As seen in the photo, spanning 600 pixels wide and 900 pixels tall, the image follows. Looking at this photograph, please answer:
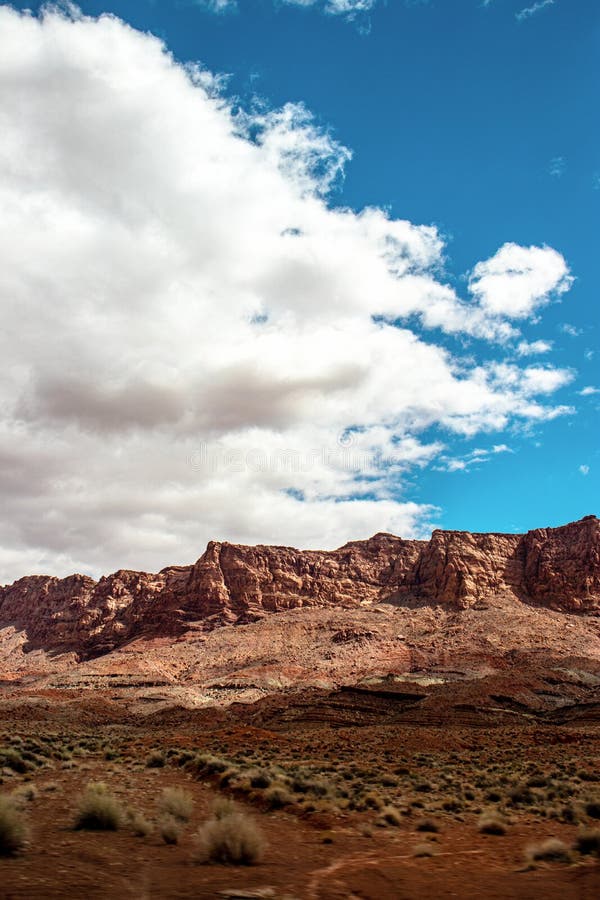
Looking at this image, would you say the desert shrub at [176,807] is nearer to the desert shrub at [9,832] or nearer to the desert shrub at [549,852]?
the desert shrub at [9,832]

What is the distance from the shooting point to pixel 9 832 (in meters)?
9.12

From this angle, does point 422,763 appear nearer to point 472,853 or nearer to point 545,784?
point 545,784

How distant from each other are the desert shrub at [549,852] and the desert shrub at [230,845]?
194 inches

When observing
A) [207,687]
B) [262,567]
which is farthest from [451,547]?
[207,687]

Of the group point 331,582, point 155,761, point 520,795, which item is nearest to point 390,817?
point 520,795

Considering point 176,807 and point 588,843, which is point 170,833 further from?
point 588,843

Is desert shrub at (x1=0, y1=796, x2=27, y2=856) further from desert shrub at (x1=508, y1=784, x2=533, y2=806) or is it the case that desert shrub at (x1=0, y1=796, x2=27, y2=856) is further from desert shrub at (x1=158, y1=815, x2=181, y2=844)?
desert shrub at (x1=508, y1=784, x2=533, y2=806)

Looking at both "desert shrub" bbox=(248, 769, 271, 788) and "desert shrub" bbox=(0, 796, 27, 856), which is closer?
"desert shrub" bbox=(0, 796, 27, 856)

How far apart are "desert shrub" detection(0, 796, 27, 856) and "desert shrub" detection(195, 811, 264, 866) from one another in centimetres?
270

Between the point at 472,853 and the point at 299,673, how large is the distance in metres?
77.4

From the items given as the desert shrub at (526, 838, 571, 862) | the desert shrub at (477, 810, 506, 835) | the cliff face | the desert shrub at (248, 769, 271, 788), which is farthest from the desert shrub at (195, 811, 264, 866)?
the cliff face

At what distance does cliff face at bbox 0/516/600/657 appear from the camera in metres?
122

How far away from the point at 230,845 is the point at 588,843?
22.9 ft

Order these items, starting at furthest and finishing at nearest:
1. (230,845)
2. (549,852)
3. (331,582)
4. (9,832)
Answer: (331,582)
(549,852)
(230,845)
(9,832)
